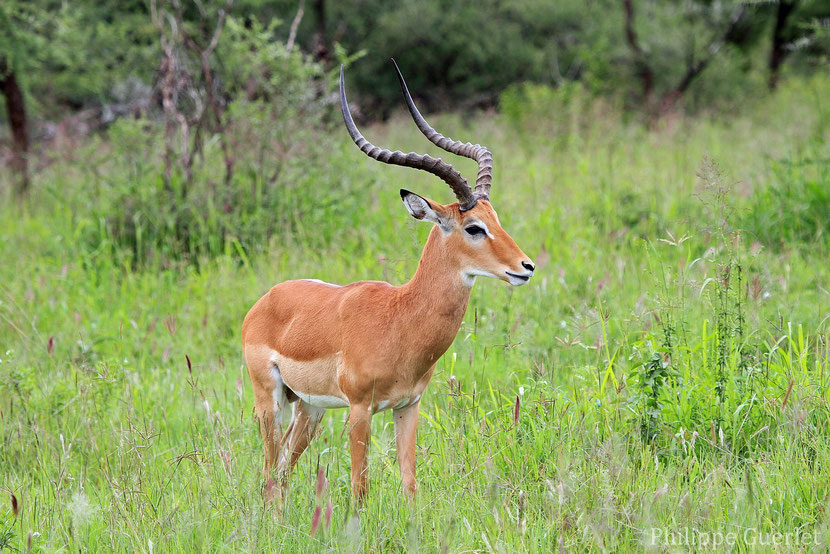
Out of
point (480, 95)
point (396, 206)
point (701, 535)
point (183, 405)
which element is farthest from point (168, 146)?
point (480, 95)

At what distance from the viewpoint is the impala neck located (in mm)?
3512

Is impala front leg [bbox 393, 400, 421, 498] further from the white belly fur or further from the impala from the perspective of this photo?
the white belly fur

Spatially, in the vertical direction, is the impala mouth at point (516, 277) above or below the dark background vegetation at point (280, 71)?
below

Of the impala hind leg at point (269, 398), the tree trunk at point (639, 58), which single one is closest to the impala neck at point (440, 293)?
the impala hind leg at point (269, 398)

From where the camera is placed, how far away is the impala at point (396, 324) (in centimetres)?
348

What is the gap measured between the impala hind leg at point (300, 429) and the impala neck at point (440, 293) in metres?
0.90

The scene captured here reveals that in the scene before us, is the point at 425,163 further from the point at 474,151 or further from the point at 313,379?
the point at 313,379

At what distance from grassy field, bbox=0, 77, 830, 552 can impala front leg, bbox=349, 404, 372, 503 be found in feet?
0.43

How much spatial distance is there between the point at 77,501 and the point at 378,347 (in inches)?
51.4

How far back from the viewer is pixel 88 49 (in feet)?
40.7

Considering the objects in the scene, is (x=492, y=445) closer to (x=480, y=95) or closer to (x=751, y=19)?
(x=480, y=95)

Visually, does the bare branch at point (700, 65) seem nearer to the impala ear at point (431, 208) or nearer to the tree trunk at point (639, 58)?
the tree trunk at point (639, 58)

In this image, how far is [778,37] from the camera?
18328 mm

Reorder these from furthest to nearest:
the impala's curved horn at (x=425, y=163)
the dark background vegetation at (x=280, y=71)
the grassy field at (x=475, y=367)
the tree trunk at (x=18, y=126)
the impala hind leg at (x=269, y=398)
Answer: the tree trunk at (x=18, y=126) → the dark background vegetation at (x=280, y=71) → the impala hind leg at (x=269, y=398) → the impala's curved horn at (x=425, y=163) → the grassy field at (x=475, y=367)
